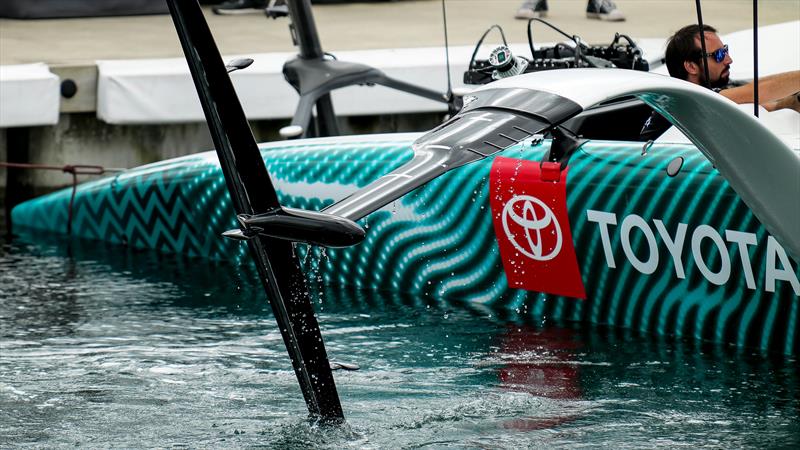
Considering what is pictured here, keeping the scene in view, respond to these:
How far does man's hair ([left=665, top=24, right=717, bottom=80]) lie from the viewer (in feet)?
14.6

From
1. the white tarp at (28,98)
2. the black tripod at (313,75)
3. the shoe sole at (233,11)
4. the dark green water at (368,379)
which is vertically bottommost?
the dark green water at (368,379)

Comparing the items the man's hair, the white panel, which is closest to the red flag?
the man's hair

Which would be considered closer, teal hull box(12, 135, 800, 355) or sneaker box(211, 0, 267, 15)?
teal hull box(12, 135, 800, 355)

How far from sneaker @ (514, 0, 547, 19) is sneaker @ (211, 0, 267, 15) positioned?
6.51ft

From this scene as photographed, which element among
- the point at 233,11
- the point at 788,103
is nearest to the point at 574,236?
the point at 788,103

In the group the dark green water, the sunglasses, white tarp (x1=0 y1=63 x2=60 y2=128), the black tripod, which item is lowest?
the dark green water

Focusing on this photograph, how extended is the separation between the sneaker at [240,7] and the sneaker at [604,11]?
8.29 feet

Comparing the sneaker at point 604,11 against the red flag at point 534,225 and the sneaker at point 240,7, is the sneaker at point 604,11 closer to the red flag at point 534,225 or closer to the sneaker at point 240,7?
the sneaker at point 240,7

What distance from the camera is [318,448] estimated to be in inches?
134

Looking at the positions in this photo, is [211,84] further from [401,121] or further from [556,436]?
[401,121]

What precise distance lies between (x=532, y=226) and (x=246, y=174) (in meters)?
1.70

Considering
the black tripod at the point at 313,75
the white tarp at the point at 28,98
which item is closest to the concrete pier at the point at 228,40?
the white tarp at the point at 28,98

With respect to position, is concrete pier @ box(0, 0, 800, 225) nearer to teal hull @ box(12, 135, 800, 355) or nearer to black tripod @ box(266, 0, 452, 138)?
teal hull @ box(12, 135, 800, 355)

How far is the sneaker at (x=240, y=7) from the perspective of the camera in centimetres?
1030
